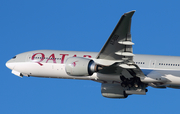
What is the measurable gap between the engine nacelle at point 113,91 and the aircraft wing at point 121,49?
19.2ft

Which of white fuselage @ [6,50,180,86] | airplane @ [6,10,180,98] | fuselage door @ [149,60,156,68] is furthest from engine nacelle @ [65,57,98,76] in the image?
fuselage door @ [149,60,156,68]

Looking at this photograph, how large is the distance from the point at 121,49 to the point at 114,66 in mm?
3237

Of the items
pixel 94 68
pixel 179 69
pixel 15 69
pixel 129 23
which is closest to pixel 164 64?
pixel 179 69

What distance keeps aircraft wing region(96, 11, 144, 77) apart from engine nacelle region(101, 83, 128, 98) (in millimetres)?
5843

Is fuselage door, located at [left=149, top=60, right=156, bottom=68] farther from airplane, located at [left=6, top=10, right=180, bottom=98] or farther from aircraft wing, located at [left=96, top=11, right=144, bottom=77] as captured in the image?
aircraft wing, located at [left=96, top=11, right=144, bottom=77]

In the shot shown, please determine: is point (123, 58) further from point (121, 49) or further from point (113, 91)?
point (113, 91)

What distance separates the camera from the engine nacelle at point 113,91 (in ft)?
123

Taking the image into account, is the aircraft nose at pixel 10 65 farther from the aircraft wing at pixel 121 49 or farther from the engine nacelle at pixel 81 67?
the aircraft wing at pixel 121 49

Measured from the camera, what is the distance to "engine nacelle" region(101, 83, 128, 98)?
37469 millimetres

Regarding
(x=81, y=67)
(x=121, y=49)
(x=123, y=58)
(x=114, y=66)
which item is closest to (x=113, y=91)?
(x=114, y=66)

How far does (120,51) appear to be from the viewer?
2784cm

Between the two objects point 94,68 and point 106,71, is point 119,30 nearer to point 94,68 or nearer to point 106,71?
point 94,68

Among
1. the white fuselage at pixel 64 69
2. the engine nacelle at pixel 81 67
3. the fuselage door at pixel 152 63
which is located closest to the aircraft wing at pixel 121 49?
the engine nacelle at pixel 81 67

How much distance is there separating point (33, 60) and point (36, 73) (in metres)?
1.45
